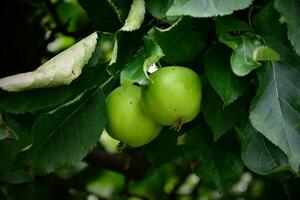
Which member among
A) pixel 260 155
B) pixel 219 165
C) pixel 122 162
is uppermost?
pixel 260 155

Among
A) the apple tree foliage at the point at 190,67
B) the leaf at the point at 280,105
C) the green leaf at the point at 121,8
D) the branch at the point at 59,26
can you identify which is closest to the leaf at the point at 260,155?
the apple tree foliage at the point at 190,67

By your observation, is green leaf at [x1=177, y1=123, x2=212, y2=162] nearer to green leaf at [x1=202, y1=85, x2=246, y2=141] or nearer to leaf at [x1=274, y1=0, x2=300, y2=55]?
green leaf at [x1=202, y1=85, x2=246, y2=141]

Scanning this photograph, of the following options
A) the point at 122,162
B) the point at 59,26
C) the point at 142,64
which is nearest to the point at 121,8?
the point at 142,64

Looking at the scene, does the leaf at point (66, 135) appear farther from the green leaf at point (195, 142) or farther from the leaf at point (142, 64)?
the green leaf at point (195, 142)

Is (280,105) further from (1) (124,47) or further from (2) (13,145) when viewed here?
(2) (13,145)

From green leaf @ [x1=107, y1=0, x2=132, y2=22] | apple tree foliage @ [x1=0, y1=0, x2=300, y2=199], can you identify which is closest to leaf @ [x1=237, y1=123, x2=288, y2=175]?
apple tree foliage @ [x1=0, y1=0, x2=300, y2=199]

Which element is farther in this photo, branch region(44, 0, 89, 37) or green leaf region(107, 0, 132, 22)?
branch region(44, 0, 89, 37)
